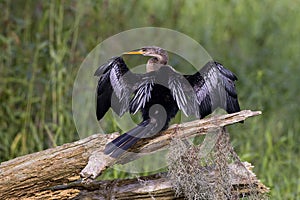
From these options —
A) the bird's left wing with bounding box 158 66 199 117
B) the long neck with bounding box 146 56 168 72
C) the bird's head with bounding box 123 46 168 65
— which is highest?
the bird's head with bounding box 123 46 168 65

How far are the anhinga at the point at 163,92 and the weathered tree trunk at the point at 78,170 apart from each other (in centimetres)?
10

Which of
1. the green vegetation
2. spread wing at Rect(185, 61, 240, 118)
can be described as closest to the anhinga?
spread wing at Rect(185, 61, 240, 118)

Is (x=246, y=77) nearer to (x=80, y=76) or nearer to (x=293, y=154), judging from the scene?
(x=293, y=154)

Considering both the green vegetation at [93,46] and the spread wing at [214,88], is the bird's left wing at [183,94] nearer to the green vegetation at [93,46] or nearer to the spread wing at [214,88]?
the spread wing at [214,88]

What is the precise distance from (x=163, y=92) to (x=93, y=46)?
223 centimetres

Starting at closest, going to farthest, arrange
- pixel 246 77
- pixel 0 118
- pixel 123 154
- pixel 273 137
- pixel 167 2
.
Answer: pixel 123 154
pixel 0 118
pixel 273 137
pixel 246 77
pixel 167 2

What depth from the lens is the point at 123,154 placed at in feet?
11.2

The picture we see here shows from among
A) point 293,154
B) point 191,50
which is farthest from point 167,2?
point 293,154

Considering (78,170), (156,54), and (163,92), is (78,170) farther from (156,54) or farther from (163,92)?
(156,54)

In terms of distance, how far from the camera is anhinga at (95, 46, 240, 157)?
3.54 metres

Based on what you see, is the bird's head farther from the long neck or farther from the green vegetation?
the green vegetation

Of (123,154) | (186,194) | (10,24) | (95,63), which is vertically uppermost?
(10,24)

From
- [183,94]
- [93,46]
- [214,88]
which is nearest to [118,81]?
[183,94]

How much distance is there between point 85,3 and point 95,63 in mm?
604
